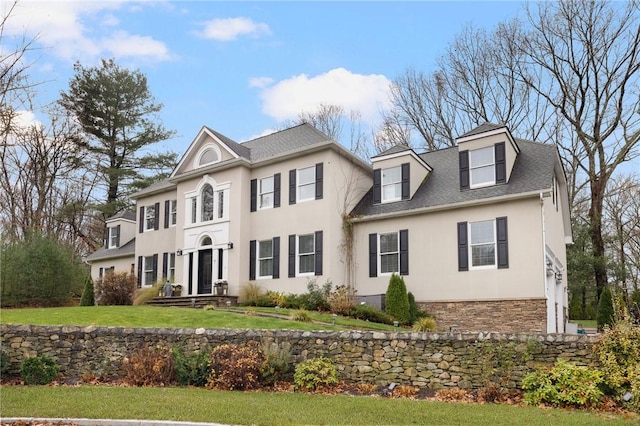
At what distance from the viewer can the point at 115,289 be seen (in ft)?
71.6

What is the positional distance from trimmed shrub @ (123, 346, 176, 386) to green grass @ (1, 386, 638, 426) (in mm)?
829

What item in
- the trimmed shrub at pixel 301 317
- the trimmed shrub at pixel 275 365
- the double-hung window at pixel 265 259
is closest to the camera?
the trimmed shrub at pixel 275 365

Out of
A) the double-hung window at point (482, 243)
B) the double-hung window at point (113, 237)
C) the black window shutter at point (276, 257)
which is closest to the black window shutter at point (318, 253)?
the black window shutter at point (276, 257)

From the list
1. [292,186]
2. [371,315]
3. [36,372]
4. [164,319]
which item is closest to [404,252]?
[371,315]

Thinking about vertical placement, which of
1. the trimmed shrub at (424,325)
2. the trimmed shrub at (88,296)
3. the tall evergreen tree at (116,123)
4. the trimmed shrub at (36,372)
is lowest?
Result: the trimmed shrub at (36,372)

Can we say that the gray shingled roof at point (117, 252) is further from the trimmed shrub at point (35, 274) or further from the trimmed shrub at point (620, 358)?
the trimmed shrub at point (620, 358)

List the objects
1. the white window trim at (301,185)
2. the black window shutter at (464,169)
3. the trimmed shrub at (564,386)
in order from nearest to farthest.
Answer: the trimmed shrub at (564,386)
the black window shutter at (464,169)
the white window trim at (301,185)

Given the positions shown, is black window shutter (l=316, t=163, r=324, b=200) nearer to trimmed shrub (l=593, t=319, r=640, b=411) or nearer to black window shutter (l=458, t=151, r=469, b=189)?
black window shutter (l=458, t=151, r=469, b=189)

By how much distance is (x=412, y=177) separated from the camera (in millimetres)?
19938

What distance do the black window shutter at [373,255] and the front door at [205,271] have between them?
22.3ft

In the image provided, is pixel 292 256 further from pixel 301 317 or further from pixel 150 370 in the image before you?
pixel 150 370

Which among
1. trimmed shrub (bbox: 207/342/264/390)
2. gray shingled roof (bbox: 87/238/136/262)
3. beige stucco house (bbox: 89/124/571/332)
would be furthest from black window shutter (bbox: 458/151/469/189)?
gray shingled roof (bbox: 87/238/136/262)

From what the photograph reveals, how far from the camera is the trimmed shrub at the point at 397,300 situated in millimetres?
17344

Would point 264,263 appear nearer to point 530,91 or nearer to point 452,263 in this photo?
point 452,263
